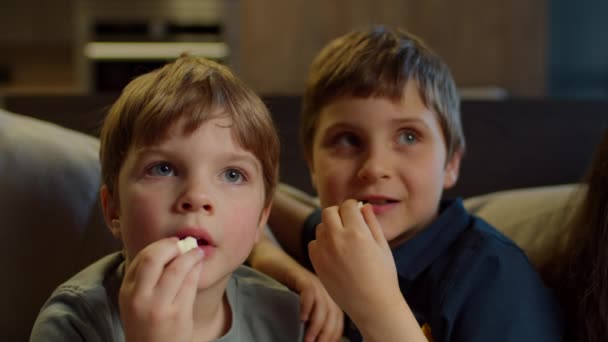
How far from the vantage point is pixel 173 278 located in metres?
0.72

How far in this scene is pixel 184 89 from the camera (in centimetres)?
86

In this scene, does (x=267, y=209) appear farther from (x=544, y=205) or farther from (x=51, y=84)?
(x=51, y=84)

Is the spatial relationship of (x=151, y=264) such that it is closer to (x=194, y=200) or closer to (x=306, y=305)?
(x=194, y=200)

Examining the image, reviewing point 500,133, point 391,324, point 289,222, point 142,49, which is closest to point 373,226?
point 391,324

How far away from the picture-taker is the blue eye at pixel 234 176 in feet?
2.84

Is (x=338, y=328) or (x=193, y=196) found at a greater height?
(x=193, y=196)

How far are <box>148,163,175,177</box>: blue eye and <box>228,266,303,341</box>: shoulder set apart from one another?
232mm

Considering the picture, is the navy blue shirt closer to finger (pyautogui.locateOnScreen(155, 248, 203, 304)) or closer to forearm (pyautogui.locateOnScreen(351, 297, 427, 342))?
forearm (pyautogui.locateOnScreen(351, 297, 427, 342))

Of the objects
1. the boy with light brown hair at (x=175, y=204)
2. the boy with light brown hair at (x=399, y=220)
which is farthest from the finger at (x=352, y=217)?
the boy with light brown hair at (x=175, y=204)

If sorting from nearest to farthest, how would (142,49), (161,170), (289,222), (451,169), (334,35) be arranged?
(161,170) → (451,169) → (289,222) → (334,35) → (142,49)

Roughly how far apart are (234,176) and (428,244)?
37cm

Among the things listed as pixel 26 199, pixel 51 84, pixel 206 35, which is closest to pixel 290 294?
pixel 26 199

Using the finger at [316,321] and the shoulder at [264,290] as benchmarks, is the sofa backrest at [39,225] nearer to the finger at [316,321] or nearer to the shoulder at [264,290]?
the shoulder at [264,290]

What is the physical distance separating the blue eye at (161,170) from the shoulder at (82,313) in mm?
169
